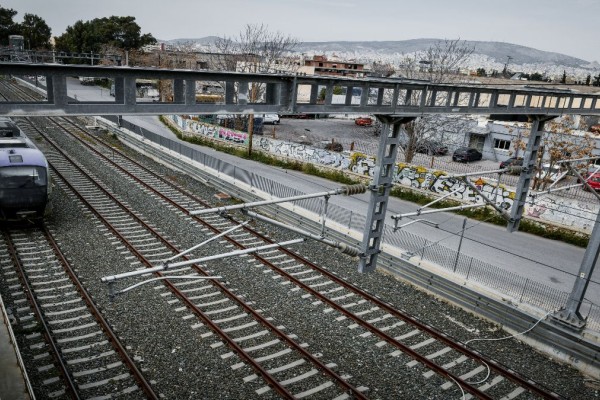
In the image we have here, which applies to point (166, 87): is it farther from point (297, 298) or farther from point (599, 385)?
point (599, 385)

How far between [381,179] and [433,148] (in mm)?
29716

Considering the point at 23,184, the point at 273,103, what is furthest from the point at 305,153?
the point at 273,103

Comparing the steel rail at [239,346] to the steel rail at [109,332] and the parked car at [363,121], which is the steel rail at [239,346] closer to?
the steel rail at [109,332]

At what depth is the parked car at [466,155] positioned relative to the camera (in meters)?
37.4

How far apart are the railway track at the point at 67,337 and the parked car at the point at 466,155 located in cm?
3111

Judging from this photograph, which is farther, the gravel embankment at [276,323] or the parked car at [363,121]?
the parked car at [363,121]

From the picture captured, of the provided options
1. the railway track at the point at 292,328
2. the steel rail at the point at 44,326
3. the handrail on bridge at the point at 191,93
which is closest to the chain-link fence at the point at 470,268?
the railway track at the point at 292,328

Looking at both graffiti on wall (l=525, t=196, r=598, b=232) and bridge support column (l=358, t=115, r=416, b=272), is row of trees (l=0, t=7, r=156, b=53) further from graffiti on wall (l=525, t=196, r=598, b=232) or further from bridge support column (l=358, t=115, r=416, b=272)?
bridge support column (l=358, t=115, r=416, b=272)

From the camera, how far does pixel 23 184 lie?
16.3 metres

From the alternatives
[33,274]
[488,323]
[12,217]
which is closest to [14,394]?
[33,274]

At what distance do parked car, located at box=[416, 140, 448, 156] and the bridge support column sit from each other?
2640 centimetres

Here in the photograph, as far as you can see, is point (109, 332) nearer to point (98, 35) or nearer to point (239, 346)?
point (239, 346)

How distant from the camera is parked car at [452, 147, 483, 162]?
37375mm

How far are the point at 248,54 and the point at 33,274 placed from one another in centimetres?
3201
